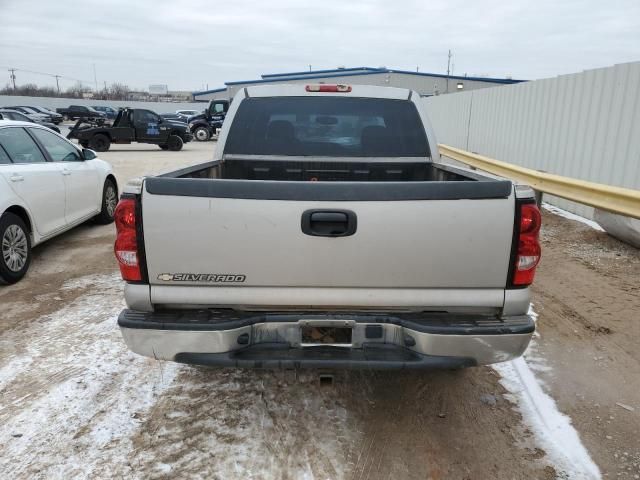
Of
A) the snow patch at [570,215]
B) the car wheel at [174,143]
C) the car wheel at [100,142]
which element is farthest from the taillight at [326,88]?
the car wheel at [100,142]

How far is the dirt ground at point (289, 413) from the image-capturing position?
2697 millimetres

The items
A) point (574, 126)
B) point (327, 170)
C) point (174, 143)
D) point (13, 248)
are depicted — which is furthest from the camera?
point (174, 143)

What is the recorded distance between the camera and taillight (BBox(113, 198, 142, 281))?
2.55 meters

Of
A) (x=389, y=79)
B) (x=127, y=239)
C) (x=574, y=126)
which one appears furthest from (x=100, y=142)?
(x=389, y=79)

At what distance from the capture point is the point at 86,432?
293 cm

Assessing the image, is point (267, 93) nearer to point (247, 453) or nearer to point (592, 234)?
point (247, 453)

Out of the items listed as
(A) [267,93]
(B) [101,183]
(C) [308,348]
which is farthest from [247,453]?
(B) [101,183]

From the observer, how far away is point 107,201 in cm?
798

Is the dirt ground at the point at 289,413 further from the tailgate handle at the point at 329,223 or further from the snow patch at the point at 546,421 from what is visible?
the tailgate handle at the point at 329,223

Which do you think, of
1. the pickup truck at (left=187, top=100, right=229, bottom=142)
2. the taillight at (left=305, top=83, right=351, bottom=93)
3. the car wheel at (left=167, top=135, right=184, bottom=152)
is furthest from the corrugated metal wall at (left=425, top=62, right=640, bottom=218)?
the pickup truck at (left=187, top=100, right=229, bottom=142)

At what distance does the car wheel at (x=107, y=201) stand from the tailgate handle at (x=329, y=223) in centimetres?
622

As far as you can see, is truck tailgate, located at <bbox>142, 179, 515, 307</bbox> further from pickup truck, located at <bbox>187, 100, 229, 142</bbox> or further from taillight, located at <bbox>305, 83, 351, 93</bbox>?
pickup truck, located at <bbox>187, 100, 229, 142</bbox>

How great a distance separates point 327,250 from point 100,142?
71.6 ft

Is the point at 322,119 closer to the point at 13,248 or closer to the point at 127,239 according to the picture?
the point at 127,239
